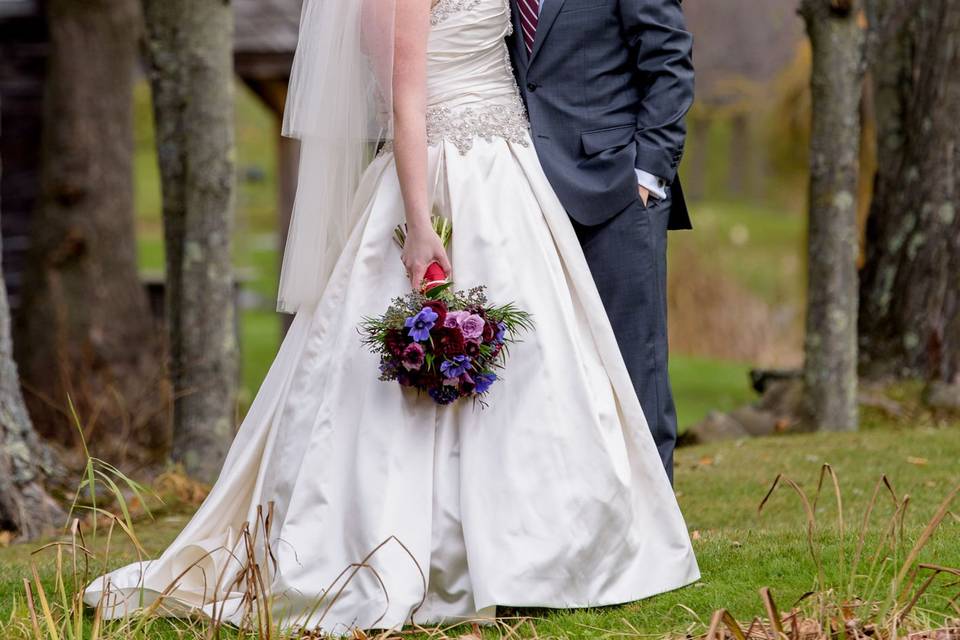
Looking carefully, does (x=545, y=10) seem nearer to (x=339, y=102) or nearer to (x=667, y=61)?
(x=667, y=61)

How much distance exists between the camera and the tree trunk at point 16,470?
15.7ft

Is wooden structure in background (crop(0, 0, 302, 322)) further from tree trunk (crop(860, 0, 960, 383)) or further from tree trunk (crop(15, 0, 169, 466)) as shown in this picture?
tree trunk (crop(860, 0, 960, 383))

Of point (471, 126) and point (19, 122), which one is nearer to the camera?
point (471, 126)

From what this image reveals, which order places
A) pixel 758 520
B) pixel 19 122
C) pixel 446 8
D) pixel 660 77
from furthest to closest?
pixel 19 122
pixel 758 520
pixel 660 77
pixel 446 8

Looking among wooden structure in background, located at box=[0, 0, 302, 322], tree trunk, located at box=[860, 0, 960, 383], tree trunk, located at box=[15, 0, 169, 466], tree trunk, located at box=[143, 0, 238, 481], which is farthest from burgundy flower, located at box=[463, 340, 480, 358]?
wooden structure in background, located at box=[0, 0, 302, 322]

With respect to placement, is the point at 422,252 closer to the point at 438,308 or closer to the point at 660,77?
the point at 438,308

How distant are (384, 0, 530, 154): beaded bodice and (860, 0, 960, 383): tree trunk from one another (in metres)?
4.18

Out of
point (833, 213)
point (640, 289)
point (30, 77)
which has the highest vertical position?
point (30, 77)

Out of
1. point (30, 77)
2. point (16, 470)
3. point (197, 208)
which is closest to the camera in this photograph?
point (16, 470)

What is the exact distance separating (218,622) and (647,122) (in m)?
1.79

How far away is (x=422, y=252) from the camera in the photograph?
3.19 m

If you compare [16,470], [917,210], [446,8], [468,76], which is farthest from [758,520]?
[917,210]

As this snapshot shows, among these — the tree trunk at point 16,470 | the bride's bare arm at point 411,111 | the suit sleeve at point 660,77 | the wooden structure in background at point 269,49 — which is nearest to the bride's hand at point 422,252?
the bride's bare arm at point 411,111

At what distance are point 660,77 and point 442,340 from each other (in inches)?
41.2
